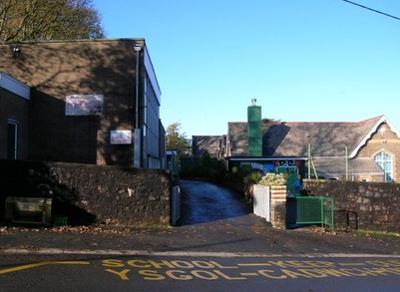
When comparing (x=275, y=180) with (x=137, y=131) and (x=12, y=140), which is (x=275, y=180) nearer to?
(x=137, y=131)

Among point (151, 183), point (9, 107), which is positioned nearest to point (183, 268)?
point (151, 183)

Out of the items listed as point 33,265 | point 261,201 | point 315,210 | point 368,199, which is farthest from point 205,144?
point 33,265

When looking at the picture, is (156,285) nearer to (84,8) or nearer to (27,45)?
(27,45)

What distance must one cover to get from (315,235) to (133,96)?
1015 cm

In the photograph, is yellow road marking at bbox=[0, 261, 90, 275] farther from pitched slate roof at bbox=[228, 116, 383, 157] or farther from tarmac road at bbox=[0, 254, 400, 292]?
pitched slate roof at bbox=[228, 116, 383, 157]

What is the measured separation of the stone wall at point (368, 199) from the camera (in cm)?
2270

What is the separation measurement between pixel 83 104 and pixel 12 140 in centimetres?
333

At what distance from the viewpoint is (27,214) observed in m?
17.2

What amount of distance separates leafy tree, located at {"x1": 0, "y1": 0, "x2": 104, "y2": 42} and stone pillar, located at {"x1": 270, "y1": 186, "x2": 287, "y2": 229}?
23.1m

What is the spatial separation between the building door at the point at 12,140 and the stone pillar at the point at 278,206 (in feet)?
35.3

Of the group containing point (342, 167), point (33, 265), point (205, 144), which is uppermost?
point (205, 144)

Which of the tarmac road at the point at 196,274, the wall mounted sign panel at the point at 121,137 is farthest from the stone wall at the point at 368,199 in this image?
the tarmac road at the point at 196,274

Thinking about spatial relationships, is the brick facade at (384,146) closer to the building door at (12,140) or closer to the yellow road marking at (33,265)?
the building door at (12,140)

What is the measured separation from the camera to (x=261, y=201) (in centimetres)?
2200
